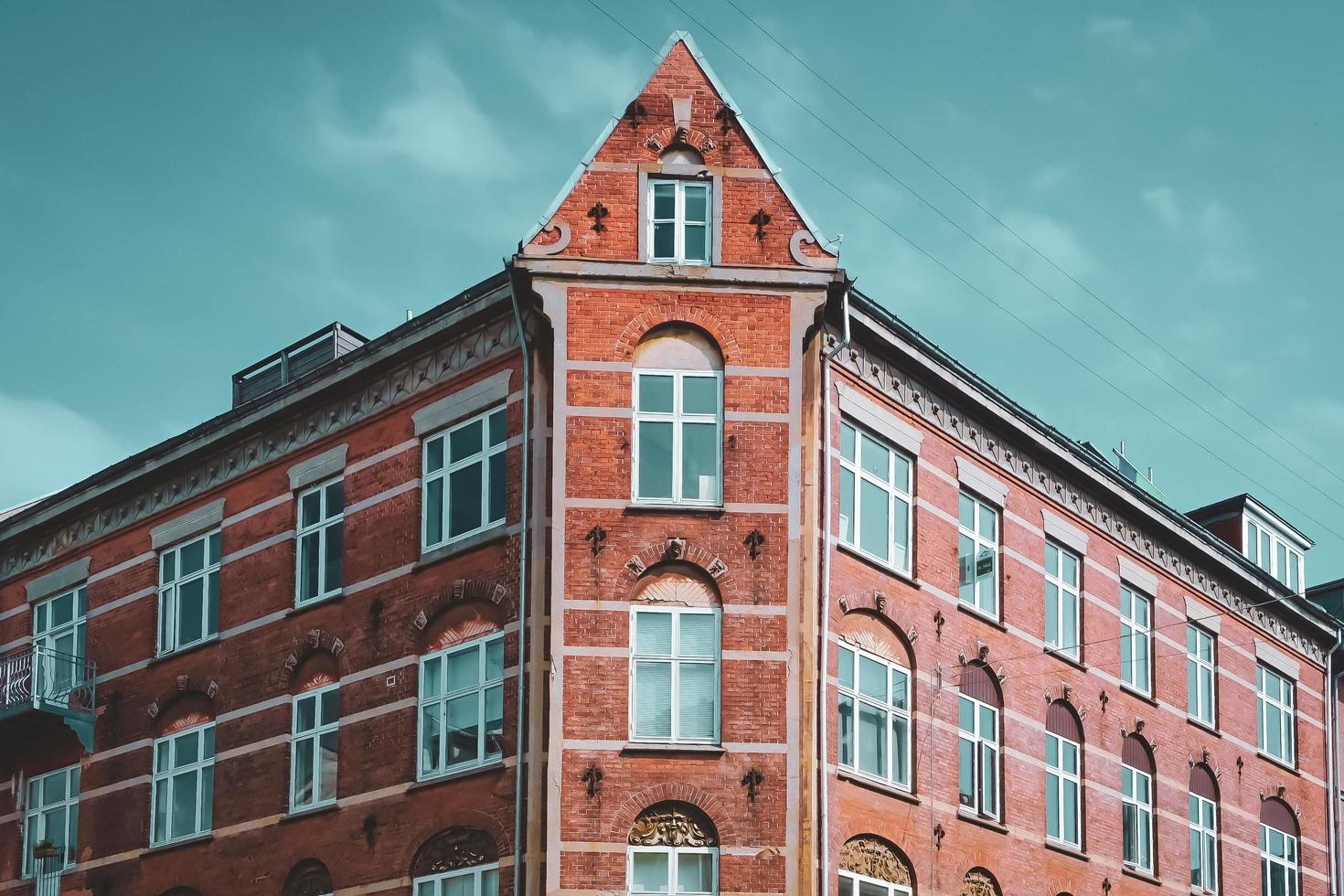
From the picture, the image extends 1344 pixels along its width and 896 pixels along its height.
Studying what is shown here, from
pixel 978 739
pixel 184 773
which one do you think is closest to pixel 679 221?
pixel 978 739

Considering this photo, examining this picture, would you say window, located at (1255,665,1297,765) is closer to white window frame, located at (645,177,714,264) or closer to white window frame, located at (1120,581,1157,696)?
white window frame, located at (1120,581,1157,696)

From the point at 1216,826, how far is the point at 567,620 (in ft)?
51.3

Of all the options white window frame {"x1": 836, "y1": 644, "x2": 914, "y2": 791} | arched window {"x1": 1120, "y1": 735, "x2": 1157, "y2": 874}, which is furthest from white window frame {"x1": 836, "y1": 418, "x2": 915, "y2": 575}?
arched window {"x1": 1120, "y1": 735, "x2": 1157, "y2": 874}

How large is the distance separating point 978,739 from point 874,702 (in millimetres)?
2921

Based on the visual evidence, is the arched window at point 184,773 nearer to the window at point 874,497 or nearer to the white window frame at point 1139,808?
the window at point 874,497

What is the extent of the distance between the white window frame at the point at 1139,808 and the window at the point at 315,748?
13036 mm

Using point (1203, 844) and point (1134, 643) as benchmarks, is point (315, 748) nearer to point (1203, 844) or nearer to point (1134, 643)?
point (1134, 643)

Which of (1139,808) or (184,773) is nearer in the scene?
(184,773)

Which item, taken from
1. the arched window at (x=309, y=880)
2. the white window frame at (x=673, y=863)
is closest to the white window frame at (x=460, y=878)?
the arched window at (x=309, y=880)

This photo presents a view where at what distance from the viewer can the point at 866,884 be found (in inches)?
1195

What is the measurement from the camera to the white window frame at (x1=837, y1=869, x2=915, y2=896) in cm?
2995

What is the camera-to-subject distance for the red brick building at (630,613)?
96.1 ft

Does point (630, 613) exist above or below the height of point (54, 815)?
above

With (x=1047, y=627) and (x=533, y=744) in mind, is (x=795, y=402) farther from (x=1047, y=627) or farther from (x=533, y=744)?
(x=1047, y=627)
